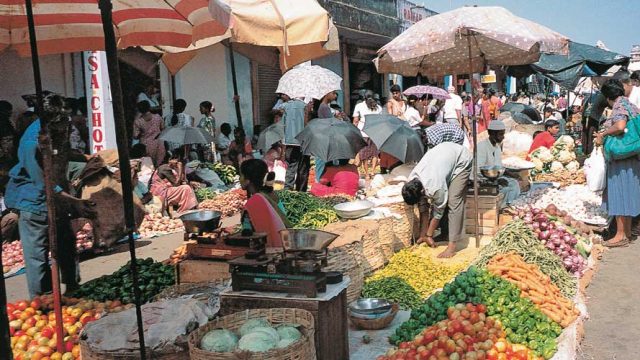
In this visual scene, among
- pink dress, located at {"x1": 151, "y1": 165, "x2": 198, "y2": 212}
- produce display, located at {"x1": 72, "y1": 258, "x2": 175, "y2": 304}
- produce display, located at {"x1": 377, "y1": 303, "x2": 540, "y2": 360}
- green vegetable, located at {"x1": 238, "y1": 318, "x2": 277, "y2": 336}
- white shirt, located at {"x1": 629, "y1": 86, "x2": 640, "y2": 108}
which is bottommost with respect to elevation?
produce display, located at {"x1": 377, "y1": 303, "x2": 540, "y2": 360}

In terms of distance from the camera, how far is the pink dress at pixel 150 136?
1023cm

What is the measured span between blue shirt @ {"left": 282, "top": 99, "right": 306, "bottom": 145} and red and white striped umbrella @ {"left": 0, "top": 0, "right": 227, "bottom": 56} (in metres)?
5.41

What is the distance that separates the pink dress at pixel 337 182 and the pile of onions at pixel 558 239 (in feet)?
7.58

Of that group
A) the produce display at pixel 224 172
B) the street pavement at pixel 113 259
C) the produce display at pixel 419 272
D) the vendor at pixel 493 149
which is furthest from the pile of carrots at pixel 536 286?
the produce display at pixel 224 172

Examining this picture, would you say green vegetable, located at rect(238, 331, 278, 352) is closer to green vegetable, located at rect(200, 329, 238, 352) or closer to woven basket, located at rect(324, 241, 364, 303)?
green vegetable, located at rect(200, 329, 238, 352)

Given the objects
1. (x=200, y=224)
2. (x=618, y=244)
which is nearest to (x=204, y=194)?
(x=200, y=224)

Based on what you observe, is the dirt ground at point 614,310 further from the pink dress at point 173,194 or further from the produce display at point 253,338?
the pink dress at point 173,194

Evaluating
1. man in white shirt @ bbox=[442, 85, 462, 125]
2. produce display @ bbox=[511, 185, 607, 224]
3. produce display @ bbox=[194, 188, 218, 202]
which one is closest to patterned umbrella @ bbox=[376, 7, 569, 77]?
produce display @ bbox=[511, 185, 607, 224]

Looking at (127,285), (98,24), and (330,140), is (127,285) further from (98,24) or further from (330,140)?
(330,140)

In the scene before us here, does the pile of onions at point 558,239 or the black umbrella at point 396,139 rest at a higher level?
the black umbrella at point 396,139

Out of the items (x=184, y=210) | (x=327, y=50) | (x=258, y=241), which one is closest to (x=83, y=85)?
(x=184, y=210)

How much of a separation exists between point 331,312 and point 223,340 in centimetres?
82

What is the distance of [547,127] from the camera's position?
12.9 m

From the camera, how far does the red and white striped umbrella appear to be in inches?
178
